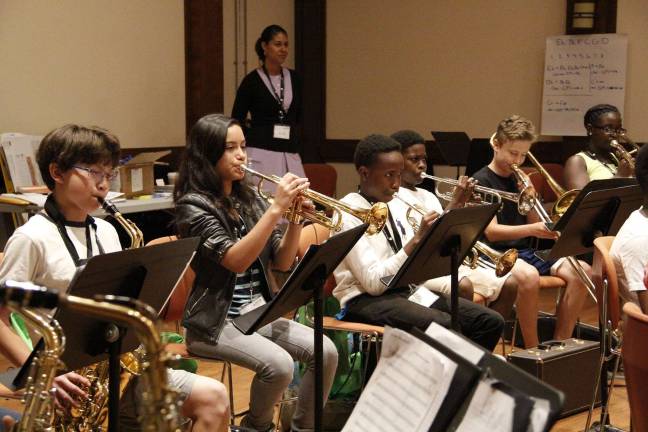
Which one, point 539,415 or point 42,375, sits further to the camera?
point 42,375

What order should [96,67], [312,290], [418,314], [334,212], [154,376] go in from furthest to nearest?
1. [96,67]
2. [418,314]
3. [334,212]
4. [312,290]
5. [154,376]

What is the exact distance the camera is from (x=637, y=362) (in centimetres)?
255

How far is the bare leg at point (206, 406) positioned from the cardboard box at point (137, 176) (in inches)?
116

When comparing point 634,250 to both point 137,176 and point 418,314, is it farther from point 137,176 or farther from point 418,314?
point 137,176

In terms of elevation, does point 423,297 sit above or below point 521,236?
below

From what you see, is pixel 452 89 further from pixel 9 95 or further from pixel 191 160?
pixel 191 160

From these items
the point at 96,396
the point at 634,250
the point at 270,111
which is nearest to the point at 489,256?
the point at 634,250

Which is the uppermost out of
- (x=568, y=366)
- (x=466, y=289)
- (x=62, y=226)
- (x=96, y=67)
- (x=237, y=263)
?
(x=96, y=67)

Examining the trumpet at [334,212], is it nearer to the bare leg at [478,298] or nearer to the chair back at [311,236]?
the chair back at [311,236]

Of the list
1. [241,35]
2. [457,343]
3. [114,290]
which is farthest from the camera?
[241,35]

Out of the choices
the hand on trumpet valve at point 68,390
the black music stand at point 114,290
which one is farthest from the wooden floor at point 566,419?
the black music stand at point 114,290

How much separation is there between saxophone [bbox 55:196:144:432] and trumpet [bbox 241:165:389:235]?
2.15 feet

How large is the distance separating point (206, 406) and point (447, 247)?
3.66 feet

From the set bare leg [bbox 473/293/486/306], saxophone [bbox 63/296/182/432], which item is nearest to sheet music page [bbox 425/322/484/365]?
saxophone [bbox 63/296/182/432]
